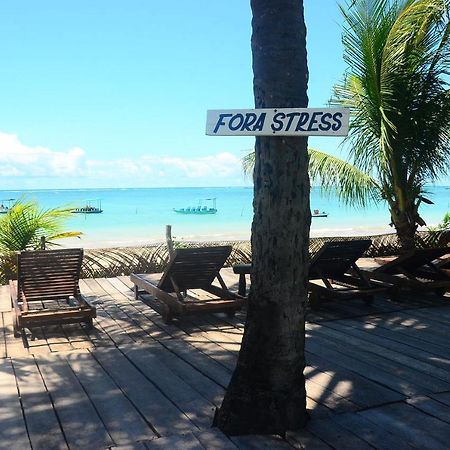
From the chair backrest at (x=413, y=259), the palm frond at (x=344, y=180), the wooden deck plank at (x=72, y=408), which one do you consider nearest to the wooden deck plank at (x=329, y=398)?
the wooden deck plank at (x=72, y=408)

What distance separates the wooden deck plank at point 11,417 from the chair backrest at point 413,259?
532 centimetres

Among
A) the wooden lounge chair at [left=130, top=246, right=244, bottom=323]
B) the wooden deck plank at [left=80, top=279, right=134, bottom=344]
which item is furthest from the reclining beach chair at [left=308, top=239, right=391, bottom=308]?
the wooden deck plank at [left=80, top=279, right=134, bottom=344]

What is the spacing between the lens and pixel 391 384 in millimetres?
3977

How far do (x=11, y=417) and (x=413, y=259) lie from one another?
230 inches

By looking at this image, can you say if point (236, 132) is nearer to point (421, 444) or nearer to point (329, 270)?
point (421, 444)

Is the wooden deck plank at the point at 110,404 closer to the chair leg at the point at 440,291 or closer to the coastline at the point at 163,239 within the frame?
the chair leg at the point at 440,291

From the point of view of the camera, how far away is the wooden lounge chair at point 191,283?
5.95 meters

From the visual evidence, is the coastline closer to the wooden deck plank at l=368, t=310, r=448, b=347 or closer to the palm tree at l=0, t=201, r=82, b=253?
the palm tree at l=0, t=201, r=82, b=253

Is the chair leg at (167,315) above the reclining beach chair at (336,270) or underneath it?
underneath

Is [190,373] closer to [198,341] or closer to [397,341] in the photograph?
[198,341]

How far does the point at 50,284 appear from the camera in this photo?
6094mm

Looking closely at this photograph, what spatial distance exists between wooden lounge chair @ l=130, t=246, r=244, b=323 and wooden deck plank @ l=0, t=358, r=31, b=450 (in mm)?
2030

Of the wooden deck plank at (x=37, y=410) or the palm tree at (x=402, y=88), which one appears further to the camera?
the palm tree at (x=402, y=88)

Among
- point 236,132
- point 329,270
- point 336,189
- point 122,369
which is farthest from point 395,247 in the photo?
point 236,132
